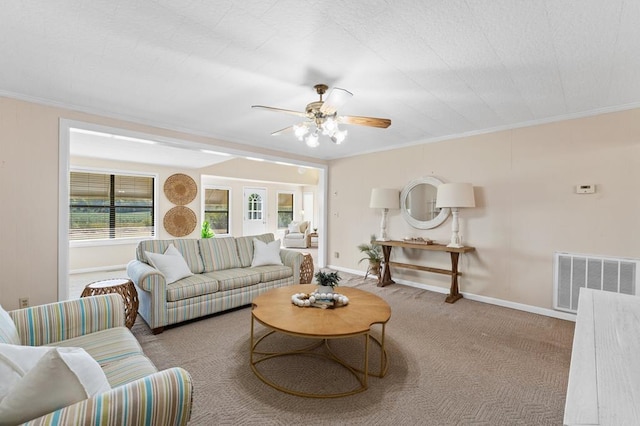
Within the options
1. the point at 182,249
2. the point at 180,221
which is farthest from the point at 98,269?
the point at 182,249

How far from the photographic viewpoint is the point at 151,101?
2.98m

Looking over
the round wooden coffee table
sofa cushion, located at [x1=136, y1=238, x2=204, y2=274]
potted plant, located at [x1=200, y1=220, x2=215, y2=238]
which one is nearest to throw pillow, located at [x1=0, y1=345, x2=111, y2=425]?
the round wooden coffee table

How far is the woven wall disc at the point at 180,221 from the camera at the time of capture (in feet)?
21.9

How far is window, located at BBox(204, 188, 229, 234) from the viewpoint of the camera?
26.6ft


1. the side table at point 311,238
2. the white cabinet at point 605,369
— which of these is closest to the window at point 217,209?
the side table at point 311,238

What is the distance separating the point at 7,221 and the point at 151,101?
181 cm

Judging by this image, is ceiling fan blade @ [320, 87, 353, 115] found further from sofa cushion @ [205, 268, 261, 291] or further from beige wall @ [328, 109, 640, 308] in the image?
beige wall @ [328, 109, 640, 308]

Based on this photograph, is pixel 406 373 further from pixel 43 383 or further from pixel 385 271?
pixel 385 271

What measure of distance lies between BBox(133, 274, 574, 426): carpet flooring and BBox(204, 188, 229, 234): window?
17.0 ft

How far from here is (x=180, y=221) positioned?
22.5 ft

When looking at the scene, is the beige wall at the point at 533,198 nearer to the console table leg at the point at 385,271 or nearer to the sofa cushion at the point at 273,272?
the console table leg at the point at 385,271

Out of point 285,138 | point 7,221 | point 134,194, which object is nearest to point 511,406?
point 285,138

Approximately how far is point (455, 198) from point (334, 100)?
2.44 m

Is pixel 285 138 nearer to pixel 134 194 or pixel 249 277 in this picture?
pixel 249 277
